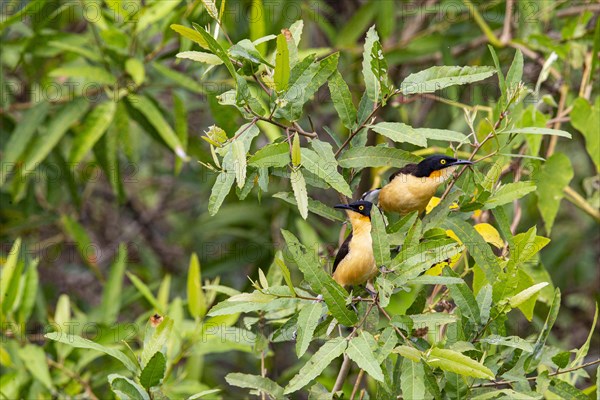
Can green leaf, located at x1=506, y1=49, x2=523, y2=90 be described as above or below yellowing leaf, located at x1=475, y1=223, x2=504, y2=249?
above

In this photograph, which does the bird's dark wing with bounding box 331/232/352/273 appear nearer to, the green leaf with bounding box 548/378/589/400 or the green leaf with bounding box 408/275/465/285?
the green leaf with bounding box 408/275/465/285

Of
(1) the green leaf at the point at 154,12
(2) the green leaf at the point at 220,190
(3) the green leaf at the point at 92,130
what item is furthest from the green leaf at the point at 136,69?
(2) the green leaf at the point at 220,190

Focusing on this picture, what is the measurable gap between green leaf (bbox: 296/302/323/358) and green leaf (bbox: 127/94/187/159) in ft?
5.82

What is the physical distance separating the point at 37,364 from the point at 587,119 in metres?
2.18

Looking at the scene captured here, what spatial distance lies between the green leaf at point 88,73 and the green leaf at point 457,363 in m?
2.14

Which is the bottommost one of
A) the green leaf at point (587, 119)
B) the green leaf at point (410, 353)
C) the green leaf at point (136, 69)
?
the green leaf at point (587, 119)

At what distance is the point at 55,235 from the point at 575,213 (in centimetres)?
354

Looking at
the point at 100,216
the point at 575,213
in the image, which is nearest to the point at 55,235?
the point at 100,216

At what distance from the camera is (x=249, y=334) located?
2441mm

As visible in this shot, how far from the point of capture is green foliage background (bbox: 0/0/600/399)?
193 centimetres

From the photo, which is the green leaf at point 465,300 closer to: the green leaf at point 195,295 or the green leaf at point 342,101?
the green leaf at point 342,101

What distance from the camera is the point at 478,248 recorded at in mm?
2059

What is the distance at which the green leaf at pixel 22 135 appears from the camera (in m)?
3.71

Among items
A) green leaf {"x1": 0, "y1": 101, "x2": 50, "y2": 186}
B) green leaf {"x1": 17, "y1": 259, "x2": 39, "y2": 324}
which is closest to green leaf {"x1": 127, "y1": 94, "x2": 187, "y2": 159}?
green leaf {"x1": 0, "y1": 101, "x2": 50, "y2": 186}
